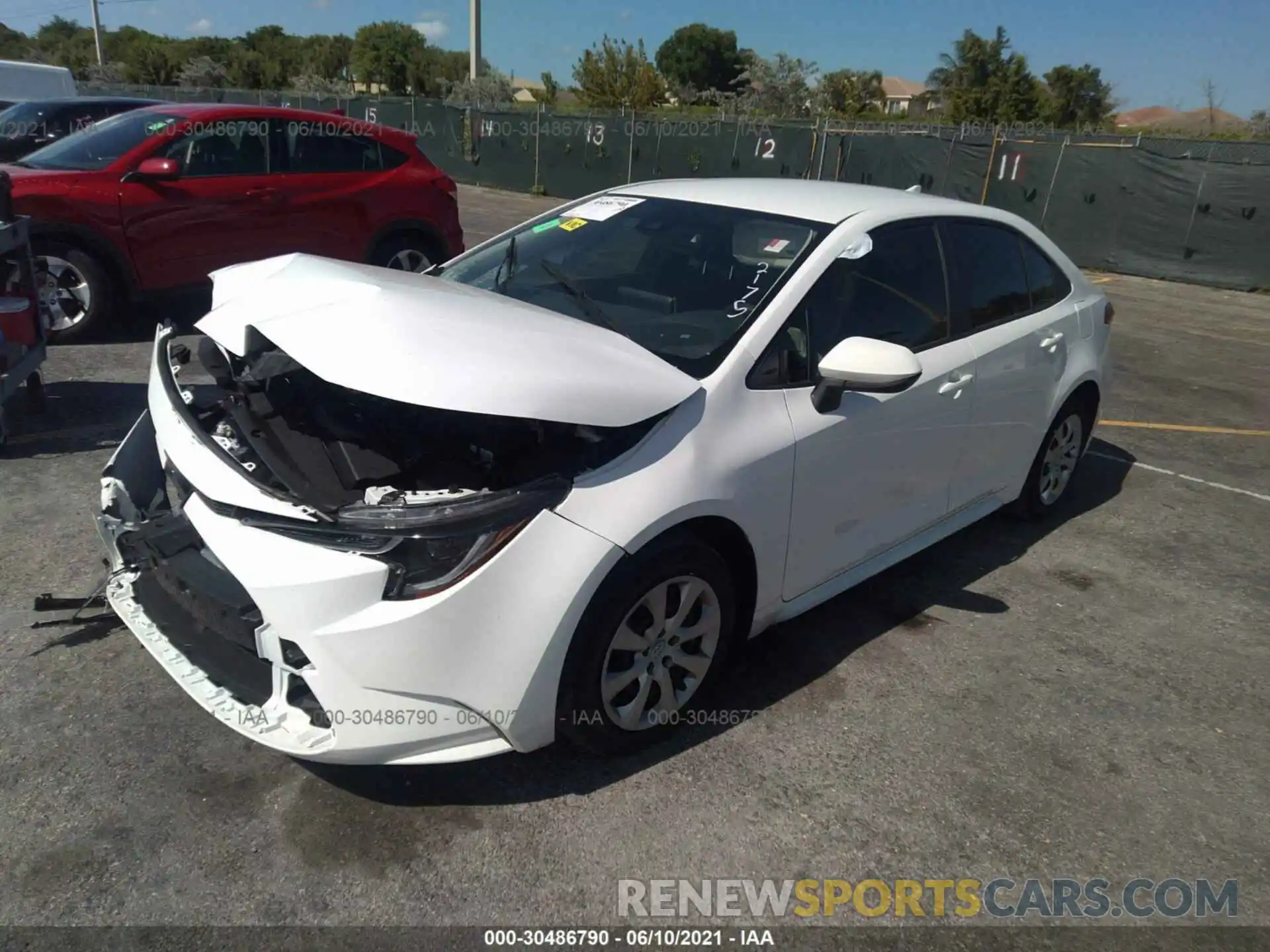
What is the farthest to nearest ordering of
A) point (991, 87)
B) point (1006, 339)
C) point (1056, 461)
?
1. point (991, 87)
2. point (1056, 461)
3. point (1006, 339)

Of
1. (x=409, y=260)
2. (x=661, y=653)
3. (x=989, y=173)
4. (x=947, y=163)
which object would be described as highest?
(x=947, y=163)

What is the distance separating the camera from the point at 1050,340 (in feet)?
14.2

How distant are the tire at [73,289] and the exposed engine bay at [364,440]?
4612 mm

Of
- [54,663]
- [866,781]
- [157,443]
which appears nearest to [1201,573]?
[866,781]

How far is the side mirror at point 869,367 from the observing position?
115 inches

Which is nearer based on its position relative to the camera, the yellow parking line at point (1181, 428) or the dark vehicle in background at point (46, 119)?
the yellow parking line at point (1181, 428)

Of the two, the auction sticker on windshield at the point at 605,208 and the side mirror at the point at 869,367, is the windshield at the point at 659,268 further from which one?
the side mirror at the point at 869,367

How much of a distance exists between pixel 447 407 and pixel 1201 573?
13.1ft

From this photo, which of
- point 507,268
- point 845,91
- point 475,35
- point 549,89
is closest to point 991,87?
point 845,91

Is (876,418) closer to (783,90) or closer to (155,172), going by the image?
(155,172)

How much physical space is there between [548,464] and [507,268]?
1.47 metres

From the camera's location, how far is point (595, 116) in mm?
22203

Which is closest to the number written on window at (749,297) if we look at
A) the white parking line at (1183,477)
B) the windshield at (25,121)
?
the white parking line at (1183,477)

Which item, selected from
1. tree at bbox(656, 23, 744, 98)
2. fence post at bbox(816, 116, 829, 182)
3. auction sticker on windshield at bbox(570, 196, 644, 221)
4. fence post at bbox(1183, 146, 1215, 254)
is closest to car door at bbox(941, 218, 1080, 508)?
auction sticker on windshield at bbox(570, 196, 644, 221)
